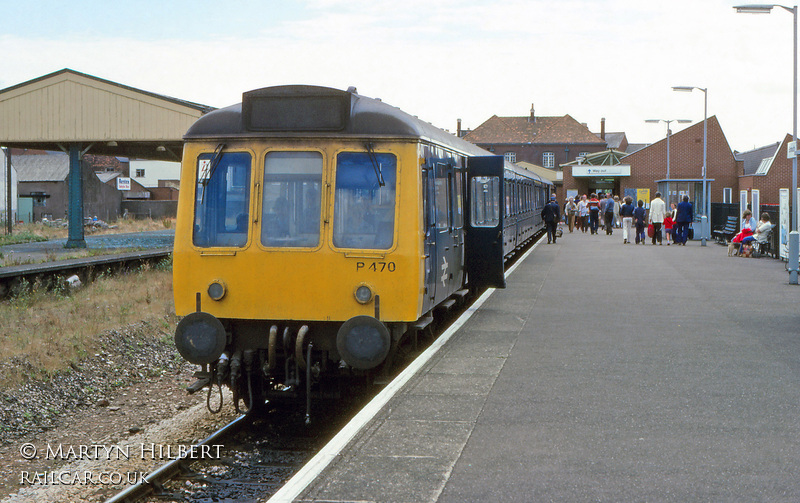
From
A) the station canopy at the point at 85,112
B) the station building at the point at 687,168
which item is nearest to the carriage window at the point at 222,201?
the station canopy at the point at 85,112

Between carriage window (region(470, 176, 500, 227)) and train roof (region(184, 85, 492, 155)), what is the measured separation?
376 cm

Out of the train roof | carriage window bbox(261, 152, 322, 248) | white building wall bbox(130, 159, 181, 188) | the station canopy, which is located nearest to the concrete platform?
carriage window bbox(261, 152, 322, 248)

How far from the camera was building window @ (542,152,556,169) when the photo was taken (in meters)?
98.6

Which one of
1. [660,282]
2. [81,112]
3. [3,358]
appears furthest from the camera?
[81,112]

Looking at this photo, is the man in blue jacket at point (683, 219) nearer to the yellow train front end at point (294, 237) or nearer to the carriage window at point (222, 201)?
the yellow train front end at point (294, 237)

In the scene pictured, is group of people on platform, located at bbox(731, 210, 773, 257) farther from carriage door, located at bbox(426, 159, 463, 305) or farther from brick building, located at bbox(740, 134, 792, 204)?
brick building, located at bbox(740, 134, 792, 204)

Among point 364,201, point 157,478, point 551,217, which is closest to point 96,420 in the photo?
point 157,478

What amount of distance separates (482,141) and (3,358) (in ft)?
295

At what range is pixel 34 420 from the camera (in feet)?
31.1

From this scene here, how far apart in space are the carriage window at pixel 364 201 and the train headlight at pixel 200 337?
125 centimetres

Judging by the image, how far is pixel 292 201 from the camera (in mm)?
8125

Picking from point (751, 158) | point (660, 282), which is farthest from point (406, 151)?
point (751, 158)

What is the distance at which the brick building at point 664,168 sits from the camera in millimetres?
60188

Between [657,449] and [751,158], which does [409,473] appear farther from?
[751,158]
